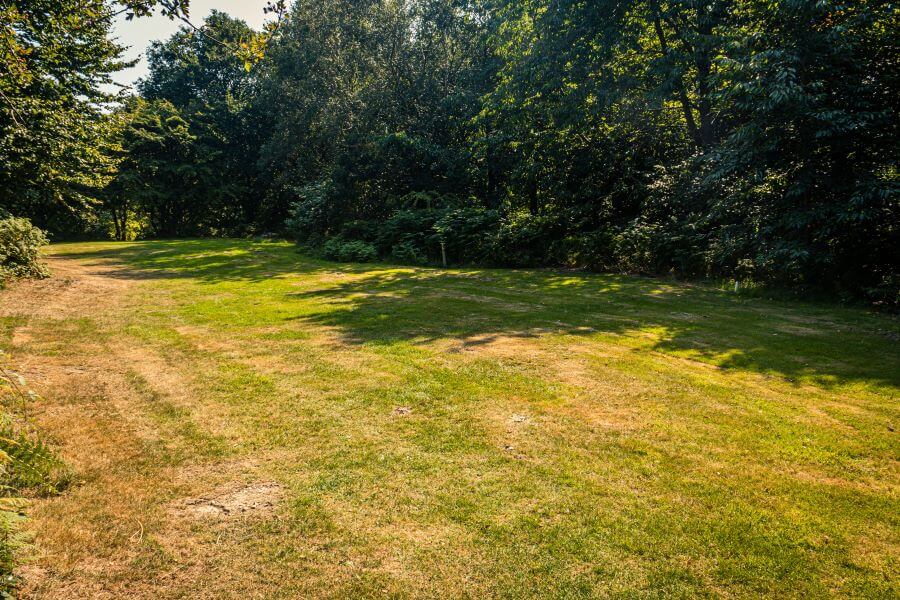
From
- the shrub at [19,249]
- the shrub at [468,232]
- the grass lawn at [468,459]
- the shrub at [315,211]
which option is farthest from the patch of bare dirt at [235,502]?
the shrub at [315,211]

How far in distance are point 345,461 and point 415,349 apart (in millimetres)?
2816

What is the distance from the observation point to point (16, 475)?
10.4ft

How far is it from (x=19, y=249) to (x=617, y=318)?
532 inches

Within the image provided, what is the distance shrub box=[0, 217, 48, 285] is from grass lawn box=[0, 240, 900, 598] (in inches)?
199

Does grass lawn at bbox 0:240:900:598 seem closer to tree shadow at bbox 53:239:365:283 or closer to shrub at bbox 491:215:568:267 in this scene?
tree shadow at bbox 53:239:365:283

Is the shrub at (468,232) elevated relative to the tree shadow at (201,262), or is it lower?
elevated

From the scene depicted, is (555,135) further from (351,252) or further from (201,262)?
(201,262)

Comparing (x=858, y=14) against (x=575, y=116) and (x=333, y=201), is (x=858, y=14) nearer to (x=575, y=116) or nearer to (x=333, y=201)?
(x=575, y=116)

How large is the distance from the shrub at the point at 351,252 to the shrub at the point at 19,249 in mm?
8780

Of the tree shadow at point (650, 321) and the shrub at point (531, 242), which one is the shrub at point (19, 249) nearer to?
the tree shadow at point (650, 321)

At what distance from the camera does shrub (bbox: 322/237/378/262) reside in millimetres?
18047

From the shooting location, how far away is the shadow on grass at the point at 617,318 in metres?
5.92

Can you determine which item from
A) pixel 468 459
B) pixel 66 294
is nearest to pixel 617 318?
pixel 468 459

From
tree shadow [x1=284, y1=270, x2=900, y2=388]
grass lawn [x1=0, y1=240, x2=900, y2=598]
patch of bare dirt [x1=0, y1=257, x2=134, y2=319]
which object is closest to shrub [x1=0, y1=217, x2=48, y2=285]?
patch of bare dirt [x1=0, y1=257, x2=134, y2=319]
